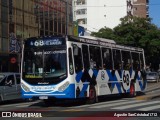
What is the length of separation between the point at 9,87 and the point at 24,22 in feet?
94.7

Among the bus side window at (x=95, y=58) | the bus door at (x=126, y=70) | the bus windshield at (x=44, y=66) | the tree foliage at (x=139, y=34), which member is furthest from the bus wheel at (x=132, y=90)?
the tree foliage at (x=139, y=34)

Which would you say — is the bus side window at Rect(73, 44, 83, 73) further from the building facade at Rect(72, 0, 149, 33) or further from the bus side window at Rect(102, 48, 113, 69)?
the building facade at Rect(72, 0, 149, 33)

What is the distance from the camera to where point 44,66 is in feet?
60.3

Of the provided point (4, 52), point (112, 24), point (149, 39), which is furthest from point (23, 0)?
point (112, 24)

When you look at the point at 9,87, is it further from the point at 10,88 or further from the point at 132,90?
the point at 132,90

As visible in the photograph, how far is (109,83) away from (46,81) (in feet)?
14.5

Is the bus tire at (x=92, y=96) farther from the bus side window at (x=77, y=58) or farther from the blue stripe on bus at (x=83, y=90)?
the bus side window at (x=77, y=58)

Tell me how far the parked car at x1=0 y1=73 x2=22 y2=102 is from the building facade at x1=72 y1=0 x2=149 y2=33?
260 ft

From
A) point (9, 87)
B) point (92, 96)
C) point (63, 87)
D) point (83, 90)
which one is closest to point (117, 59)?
point (92, 96)

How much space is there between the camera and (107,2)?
340ft

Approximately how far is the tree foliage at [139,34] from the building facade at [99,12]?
4199cm

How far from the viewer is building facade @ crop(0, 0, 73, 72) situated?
45.6 meters

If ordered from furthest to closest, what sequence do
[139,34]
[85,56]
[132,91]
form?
[139,34]
[132,91]
[85,56]

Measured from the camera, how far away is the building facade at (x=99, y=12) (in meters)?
103
